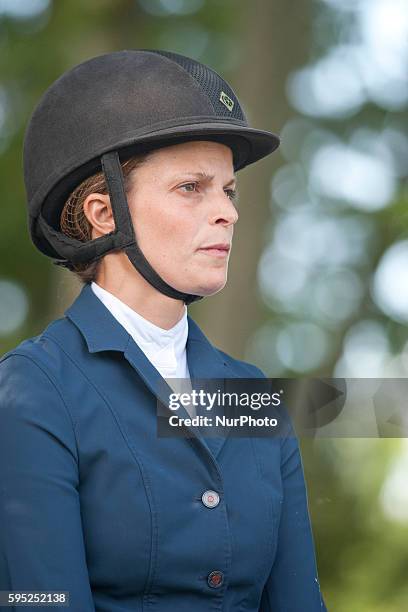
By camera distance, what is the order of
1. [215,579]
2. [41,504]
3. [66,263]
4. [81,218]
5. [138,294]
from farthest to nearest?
[66,263], [81,218], [138,294], [215,579], [41,504]

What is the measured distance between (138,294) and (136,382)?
0.25m

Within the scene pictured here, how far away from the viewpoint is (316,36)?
684 cm

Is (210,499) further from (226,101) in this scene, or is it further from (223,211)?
(226,101)

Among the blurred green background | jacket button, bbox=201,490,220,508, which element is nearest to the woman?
jacket button, bbox=201,490,220,508

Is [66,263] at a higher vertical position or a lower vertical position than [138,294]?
higher

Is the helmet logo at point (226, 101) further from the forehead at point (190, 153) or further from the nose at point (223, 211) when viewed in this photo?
the nose at point (223, 211)

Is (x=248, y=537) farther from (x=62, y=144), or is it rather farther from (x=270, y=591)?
(x=62, y=144)

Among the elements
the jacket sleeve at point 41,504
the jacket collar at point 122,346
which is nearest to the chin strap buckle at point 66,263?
the jacket collar at point 122,346

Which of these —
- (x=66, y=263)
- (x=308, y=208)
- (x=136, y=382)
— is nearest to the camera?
(x=136, y=382)

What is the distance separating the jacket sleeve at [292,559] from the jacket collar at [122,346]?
0.96 ft

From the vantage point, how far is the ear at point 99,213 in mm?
2654

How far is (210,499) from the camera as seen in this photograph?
2.42 meters

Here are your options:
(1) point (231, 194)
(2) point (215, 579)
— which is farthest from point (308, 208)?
(2) point (215, 579)

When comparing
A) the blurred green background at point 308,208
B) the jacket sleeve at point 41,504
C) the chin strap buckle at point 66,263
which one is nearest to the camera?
the jacket sleeve at point 41,504
